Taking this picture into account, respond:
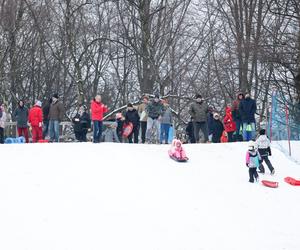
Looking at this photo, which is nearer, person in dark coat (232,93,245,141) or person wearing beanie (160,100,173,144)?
person in dark coat (232,93,245,141)

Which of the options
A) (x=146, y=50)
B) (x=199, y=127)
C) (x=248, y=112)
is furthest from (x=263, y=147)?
(x=146, y=50)

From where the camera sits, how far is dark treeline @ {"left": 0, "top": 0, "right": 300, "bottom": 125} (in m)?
39.2

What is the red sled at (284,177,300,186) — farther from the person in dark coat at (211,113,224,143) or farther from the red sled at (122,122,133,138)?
the red sled at (122,122,133,138)

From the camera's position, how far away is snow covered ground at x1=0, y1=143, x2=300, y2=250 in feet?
48.9

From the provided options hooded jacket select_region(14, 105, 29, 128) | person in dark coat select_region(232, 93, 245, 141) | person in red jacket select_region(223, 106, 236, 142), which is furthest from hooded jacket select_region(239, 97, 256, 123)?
hooded jacket select_region(14, 105, 29, 128)

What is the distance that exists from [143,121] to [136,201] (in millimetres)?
8609

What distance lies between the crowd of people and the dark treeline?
9678 mm

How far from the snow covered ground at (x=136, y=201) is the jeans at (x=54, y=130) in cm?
246

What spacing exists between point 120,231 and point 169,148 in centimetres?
875

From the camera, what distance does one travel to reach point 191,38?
47188 mm

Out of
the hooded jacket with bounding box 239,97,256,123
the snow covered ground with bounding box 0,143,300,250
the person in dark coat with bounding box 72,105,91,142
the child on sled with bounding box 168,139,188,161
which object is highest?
the hooded jacket with bounding box 239,97,256,123

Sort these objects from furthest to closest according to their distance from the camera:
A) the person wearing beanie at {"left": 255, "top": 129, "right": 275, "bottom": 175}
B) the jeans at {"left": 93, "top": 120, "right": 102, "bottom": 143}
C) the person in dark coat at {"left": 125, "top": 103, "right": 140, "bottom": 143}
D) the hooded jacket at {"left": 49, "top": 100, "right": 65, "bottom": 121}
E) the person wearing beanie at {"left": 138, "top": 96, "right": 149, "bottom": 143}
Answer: the person wearing beanie at {"left": 138, "top": 96, "right": 149, "bottom": 143} → the person in dark coat at {"left": 125, "top": 103, "right": 140, "bottom": 143} → the hooded jacket at {"left": 49, "top": 100, "right": 65, "bottom": 121} → the jeans at {"left": 93, "top": 120, "right": 102, "bottom": 143} → the person wearing beanie at {"left": 255, "top": 129, "right": 275, "bottom": 175}

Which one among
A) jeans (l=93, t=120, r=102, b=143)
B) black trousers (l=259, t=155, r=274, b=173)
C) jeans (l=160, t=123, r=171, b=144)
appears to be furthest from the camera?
jeans (l=160, t=123, r=171, b=144)

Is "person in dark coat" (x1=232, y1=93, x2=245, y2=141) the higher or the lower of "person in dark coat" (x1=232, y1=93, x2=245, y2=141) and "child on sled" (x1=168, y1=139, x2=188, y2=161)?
the higher
